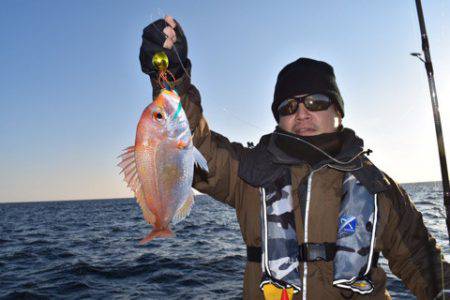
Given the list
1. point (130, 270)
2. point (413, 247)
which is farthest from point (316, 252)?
point (130, 270)

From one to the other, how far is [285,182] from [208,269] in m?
9.54

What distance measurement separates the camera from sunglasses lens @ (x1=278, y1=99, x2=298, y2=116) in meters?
3.16

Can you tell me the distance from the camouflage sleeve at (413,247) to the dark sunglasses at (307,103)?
920 mm

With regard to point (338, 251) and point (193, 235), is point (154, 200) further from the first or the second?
point (193, 235)

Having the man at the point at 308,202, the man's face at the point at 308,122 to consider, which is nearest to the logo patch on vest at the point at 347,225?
the man at the point at 308,202

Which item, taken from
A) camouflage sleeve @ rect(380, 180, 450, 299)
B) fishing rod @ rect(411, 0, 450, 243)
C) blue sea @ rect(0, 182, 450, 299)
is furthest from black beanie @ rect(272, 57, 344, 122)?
blue sea @ rect(0, 182, 450, 299)

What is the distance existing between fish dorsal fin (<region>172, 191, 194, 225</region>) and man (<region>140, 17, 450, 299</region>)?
50 cm

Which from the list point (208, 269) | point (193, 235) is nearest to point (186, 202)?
point (208, 269)

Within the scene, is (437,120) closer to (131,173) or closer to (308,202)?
(308,202)

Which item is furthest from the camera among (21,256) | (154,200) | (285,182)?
(21,256)

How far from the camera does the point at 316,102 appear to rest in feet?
10.4

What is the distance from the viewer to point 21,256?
15406 millimetres

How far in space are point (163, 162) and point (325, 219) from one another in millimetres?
1408

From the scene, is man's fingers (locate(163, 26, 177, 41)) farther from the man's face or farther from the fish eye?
the man's face
